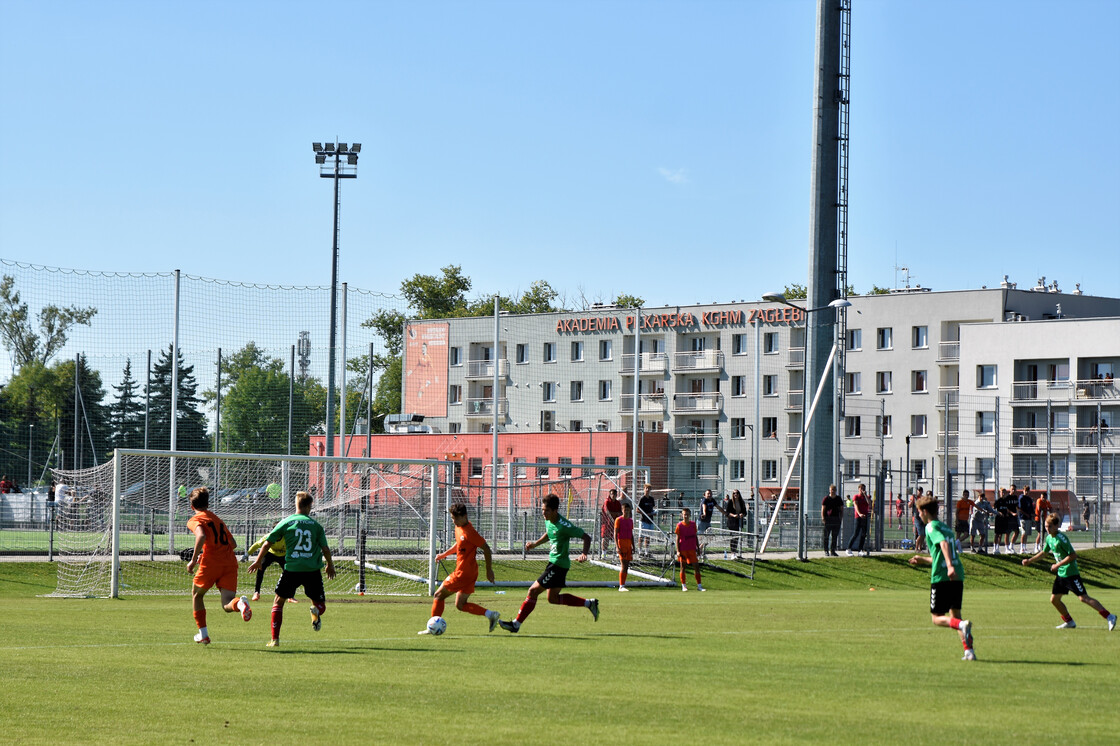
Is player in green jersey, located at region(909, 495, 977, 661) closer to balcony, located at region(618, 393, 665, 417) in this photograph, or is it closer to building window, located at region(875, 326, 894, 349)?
balcony, located at region(618, 393, 665, 417)

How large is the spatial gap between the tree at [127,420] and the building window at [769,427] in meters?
48.4

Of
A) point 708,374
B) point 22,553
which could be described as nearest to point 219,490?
point 22,553

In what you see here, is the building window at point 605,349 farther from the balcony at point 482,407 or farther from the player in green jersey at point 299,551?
the player in green jersey at point 299,551

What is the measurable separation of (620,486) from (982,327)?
48161 millimetres

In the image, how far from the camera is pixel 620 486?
39094 millimetres

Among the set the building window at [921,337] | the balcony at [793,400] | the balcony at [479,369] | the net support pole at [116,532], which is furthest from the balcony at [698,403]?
the net support pole at [116,532]

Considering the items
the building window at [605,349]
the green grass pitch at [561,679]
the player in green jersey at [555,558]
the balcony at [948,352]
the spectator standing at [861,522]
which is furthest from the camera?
the building window at [605,349]

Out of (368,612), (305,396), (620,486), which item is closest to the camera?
(368,612)

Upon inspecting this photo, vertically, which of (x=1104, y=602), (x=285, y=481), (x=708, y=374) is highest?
(x=708, y=374)

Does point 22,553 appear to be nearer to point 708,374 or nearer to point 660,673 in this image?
point 660,673

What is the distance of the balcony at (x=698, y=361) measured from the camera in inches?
3489

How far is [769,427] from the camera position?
285ft

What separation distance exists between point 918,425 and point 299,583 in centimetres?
7342

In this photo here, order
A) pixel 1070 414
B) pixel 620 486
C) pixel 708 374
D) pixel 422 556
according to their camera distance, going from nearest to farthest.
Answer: pixel 422 556, pixel 620 486, pixel 1070 414, pixel 708 374
